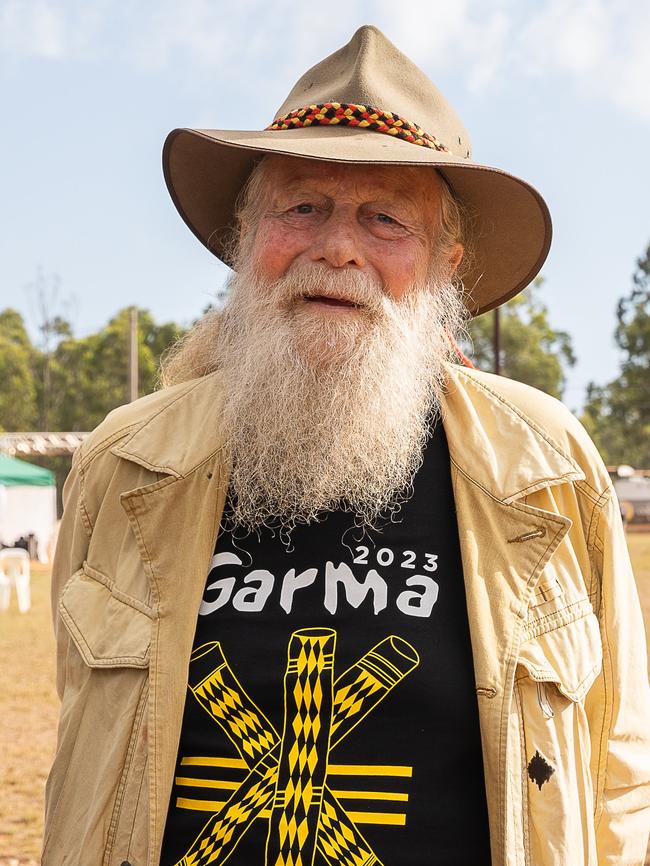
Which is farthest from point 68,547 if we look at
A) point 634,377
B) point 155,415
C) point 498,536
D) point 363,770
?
point 634,377

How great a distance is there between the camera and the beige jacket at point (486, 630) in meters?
1.65

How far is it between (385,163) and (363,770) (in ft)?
3.92

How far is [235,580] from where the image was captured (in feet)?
6.06

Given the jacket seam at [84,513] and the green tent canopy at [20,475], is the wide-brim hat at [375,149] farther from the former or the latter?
the green tent canopy at [20,475]

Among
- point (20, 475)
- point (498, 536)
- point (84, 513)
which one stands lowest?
point (498, 536)

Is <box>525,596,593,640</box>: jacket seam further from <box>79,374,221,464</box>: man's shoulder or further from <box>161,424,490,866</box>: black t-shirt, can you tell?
<box>79,374,221,464</box>: man's shoulder

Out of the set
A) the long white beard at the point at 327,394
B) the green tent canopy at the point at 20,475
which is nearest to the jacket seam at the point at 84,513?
the long white beard at the point at 327,394

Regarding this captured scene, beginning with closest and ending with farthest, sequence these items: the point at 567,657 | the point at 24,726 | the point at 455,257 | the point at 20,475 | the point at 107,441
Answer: the point at 567,657 → the point at 107,441 → the point at 455,257 → the point at 24,726 → the point at 20,475

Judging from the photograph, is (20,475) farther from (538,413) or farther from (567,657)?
(567,657)

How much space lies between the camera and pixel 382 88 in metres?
2.13

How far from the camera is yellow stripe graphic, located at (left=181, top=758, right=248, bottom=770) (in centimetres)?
167

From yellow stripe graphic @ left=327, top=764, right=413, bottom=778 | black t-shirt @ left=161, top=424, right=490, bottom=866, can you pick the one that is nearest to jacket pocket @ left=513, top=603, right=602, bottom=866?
black t-shirt @ left=161, top=424, right=490, bottom=866

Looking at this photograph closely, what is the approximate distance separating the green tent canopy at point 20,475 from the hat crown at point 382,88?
1926 centimetres

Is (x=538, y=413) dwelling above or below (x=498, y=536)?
above
